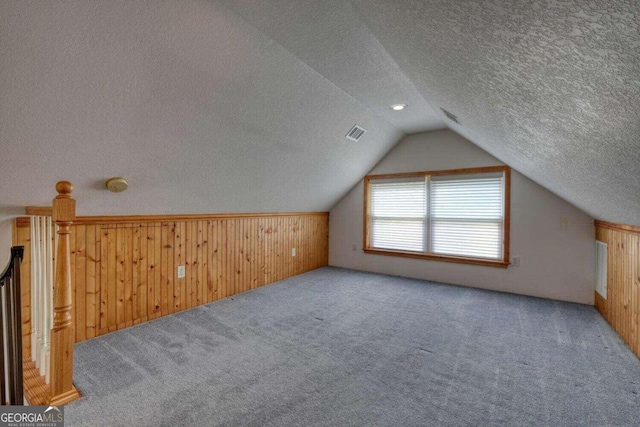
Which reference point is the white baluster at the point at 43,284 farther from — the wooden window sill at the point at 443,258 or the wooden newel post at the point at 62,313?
the wooden window sill at the point at 443,258

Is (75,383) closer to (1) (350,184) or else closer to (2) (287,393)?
(2) (287,393)

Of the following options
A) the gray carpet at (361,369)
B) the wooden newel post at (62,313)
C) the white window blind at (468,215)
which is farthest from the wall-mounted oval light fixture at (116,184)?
the white window blind at (468,215)

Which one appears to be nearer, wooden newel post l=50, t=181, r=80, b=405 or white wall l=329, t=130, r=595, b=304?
wooden newel post l=50, t=181, r=80, b=405

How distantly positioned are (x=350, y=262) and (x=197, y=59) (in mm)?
4018

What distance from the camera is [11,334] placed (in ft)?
4.62

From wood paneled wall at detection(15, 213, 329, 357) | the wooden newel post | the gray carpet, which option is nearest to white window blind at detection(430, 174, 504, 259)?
the gray carpet

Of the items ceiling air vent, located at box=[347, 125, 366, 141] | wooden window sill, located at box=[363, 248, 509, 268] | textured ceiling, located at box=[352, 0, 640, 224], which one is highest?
ceiling air vent, located at box=[347, 125, 366, 141]

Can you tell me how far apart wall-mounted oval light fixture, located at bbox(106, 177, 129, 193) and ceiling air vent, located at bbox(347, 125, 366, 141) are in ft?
7.78

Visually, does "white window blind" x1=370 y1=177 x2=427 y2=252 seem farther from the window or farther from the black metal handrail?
the black metal handrail

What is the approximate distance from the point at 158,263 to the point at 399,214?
11.3 ft

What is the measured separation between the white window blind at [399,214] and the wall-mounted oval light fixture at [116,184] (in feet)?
11.9

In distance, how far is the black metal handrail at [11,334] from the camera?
→ 131cm

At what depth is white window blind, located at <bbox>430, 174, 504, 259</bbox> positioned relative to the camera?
3961mm

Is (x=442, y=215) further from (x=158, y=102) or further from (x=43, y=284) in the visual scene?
(x=43, y=284)
